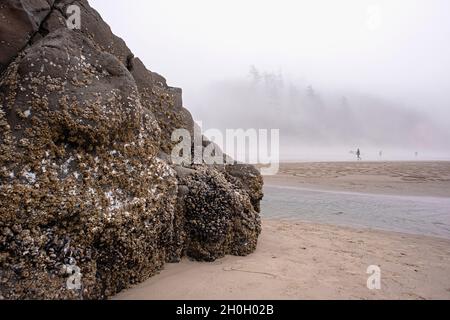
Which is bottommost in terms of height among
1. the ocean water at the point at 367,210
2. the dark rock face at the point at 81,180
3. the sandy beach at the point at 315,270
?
the ocean water at the point at 367,210

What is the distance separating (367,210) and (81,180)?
31.8 feet

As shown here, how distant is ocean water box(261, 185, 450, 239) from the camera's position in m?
8.34

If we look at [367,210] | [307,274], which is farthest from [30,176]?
[367,210]

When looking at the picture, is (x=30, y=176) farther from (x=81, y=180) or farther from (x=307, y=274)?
(x=307, y=274)

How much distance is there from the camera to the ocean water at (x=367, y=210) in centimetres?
834

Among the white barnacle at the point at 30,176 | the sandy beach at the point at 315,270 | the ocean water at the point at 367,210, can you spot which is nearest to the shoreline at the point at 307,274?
the sandy beach at the point at 315,270

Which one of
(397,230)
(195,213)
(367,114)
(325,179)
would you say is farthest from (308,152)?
(195,213)

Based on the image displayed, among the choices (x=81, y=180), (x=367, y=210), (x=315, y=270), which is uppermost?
(x=81, y=180)

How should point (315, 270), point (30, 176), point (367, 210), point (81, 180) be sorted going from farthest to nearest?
point (367, 210)
point (315, 270)
point (81, 180)
point (30, 176)

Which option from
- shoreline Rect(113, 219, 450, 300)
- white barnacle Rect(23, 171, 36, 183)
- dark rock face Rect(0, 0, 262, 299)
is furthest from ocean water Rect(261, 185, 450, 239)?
white barnacle Rect(23, 171, 36, 183)

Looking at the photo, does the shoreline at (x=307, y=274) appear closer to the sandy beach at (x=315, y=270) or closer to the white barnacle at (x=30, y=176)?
the sandy beach at (x=315, y=270)

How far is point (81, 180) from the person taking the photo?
10.3ft

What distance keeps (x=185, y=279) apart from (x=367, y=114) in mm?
79089

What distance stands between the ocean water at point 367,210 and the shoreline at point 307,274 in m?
2.43
